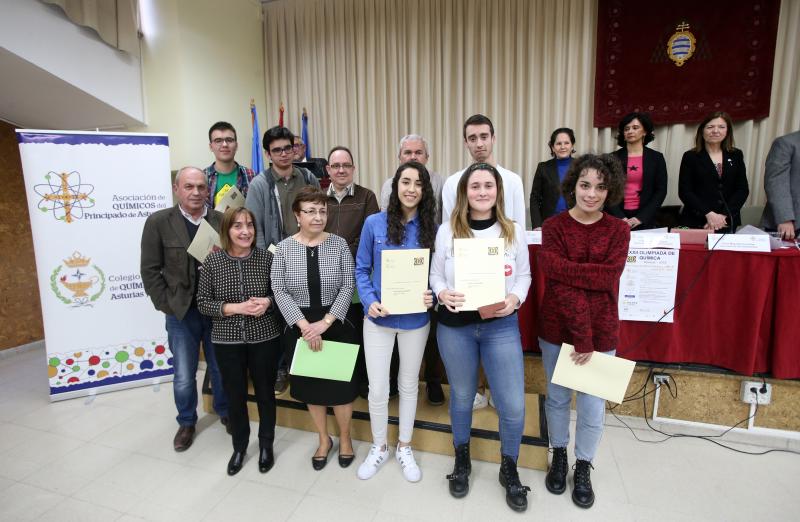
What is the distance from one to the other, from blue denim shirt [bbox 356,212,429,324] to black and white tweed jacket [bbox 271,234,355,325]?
0.40 feet

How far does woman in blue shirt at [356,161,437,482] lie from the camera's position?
177 cm

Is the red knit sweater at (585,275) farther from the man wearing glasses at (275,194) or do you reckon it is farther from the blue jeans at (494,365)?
the man wearing glasses at (275,194)

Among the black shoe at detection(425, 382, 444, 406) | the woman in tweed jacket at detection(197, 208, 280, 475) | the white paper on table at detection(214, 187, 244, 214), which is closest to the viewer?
the woman in tweed jacket at detection(197, 208, 280, 475)

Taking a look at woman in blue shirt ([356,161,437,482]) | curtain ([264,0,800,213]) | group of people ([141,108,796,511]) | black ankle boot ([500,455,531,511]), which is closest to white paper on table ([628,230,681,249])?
group of people ([141,108,796,511])

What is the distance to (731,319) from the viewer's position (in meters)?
2.13

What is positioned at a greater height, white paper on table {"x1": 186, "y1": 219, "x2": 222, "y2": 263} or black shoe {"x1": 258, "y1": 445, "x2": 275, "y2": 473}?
white paper on table {"x1": 186, "y1": 219, "x2": 222, "y2": 263}

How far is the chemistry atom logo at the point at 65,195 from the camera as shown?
277 centimetres

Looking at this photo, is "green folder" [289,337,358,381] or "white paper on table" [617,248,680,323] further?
"white paper on table" [617,248,680,323]

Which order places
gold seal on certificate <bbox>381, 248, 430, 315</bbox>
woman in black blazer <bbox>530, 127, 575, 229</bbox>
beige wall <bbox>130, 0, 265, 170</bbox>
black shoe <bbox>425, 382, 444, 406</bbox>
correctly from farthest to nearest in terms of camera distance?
beige wall <bbox>130, 0, 265, 170</bbox> < woman in black blazer <bbox>530, 127, 575, 229</bbox> < black shoe <bbox>425, 382, 444, 406</bbox> < gold seal on certificate <bbox>381, 248, 430, 315</bbox>

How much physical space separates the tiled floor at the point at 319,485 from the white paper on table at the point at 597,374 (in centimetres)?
57

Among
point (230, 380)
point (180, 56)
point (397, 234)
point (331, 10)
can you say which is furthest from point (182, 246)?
point (331, 10)

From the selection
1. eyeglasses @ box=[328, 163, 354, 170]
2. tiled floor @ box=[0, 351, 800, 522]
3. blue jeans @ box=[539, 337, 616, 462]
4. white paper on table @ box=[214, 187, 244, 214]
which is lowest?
tiled floor @ box=[0, 351, 800, 522]

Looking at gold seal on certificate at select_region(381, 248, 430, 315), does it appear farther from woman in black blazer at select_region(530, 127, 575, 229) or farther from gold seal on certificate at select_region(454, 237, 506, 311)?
woman in black blazer at select_region(530, 127, 575, 229)

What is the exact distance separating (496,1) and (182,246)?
3.82 metres
